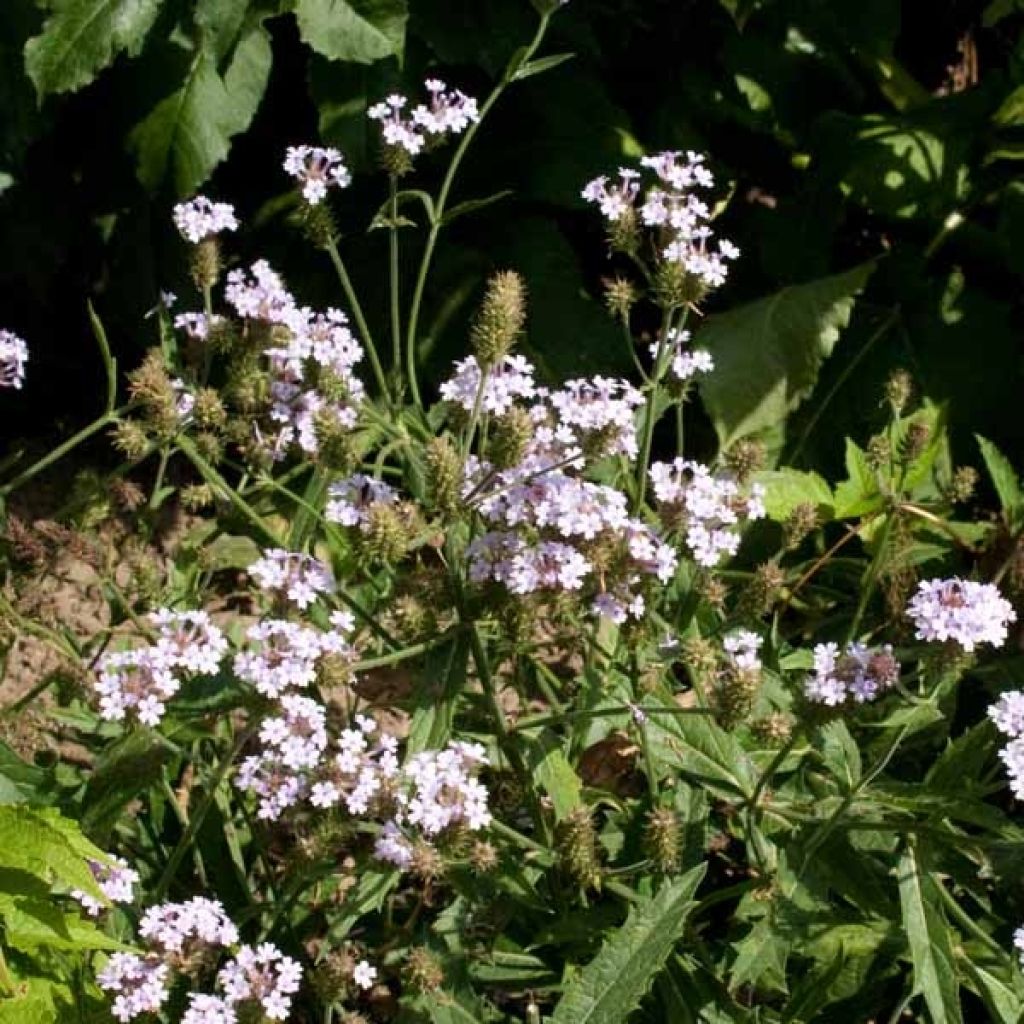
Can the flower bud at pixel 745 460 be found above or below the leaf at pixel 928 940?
above

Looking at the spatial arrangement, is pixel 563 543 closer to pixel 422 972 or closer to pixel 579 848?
pixel 579 848

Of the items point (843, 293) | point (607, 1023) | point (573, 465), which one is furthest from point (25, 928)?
point (843, 293)

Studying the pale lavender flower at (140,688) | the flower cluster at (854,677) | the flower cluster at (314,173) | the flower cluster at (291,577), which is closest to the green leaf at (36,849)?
the pale lavender flower at (140,688)

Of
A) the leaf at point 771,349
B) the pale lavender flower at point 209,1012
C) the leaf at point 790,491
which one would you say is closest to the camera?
the pale lavender flower at point 209,1012

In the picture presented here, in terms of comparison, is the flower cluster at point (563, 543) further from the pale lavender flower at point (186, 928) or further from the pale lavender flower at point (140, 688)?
the pale lavender flower at point (186, 928)

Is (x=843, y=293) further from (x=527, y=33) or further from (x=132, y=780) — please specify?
(x=132, y=780)

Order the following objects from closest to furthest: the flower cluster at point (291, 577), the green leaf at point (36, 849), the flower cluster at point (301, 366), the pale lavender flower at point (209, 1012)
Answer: the green leaf at point (36, 849)
the pale lavender flower at point (209, 1012)
the flower cluster at point (291, 577)
the flower cluster at point (301, 366)

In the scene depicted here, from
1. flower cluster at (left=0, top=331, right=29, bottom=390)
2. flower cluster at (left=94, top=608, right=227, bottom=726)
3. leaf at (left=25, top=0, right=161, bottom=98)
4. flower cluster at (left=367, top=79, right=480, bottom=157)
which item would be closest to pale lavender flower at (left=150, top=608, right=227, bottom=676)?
flower cluster at (left=94, top=608, right=227, bottom=726)
